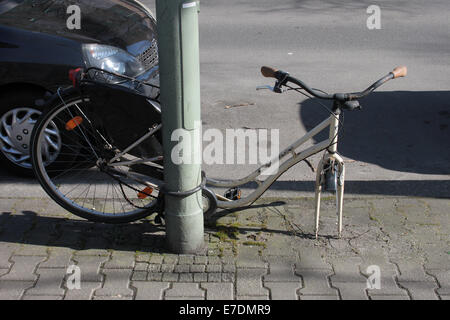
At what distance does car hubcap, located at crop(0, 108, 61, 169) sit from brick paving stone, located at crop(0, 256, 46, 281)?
1356 millimetres

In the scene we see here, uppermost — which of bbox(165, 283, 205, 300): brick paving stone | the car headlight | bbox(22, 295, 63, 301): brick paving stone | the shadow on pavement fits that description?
the car headlight

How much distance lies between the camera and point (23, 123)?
5.23 m

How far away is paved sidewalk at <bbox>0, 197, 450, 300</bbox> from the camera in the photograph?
366 centimetres

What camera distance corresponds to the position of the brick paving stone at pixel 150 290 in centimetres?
361

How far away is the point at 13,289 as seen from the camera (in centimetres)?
367

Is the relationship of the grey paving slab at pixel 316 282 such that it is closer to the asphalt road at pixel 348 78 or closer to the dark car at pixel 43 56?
the asphalt road at pixel 348 78

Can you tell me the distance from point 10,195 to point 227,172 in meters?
1.90

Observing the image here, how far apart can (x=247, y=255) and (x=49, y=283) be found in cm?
129

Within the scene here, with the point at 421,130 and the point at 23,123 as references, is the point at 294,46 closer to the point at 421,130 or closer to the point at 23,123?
the point at 421,130

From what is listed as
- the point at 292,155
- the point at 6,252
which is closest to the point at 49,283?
the point at 6,252

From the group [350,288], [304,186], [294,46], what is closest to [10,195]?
[304,186]

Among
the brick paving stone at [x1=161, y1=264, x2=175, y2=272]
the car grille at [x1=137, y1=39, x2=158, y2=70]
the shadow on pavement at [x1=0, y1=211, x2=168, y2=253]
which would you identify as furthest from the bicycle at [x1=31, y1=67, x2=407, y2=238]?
the car grille at [x1=137, y1=39, x2=158, y2=70]

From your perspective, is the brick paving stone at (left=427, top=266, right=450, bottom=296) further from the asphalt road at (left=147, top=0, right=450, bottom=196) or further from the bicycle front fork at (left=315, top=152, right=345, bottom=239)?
the asphalt road at (left=147, top=0, right=450, bottom=196)

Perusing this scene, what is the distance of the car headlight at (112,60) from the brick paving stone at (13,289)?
6.64 feet
